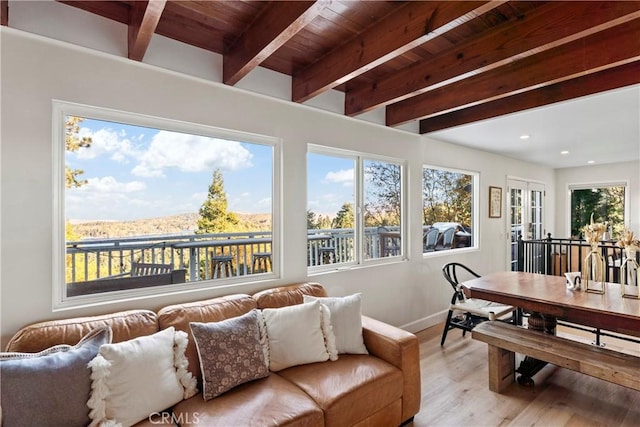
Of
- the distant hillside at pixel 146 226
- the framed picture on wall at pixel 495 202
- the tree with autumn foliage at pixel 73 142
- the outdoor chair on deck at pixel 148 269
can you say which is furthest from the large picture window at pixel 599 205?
the tree with autumn foliage at pixel 73 142

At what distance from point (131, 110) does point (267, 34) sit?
979 mm

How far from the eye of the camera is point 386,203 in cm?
360

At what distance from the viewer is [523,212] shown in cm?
575

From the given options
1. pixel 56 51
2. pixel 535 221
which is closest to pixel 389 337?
pixel 56 51

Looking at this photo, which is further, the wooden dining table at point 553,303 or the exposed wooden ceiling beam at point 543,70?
the wooden dining table at point 553,303

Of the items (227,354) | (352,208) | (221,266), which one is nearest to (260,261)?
(221,266)

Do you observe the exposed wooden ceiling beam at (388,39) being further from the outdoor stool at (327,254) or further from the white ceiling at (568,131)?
the white ceiling at (568,131)

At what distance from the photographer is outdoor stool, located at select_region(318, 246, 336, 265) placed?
308 cm

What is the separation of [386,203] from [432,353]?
5.23 ft

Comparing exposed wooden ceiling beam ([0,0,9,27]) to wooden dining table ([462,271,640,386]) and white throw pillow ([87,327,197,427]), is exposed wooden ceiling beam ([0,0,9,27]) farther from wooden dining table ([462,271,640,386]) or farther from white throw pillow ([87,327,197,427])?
wooden dining table ([462,271,640,386])

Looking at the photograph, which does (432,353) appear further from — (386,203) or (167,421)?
(167,421)

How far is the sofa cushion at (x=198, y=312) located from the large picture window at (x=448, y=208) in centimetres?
259

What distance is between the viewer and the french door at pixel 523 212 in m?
5.39

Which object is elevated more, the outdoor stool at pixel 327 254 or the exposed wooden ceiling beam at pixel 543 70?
the exposed wooden ceiling beam at pixel 543 70
